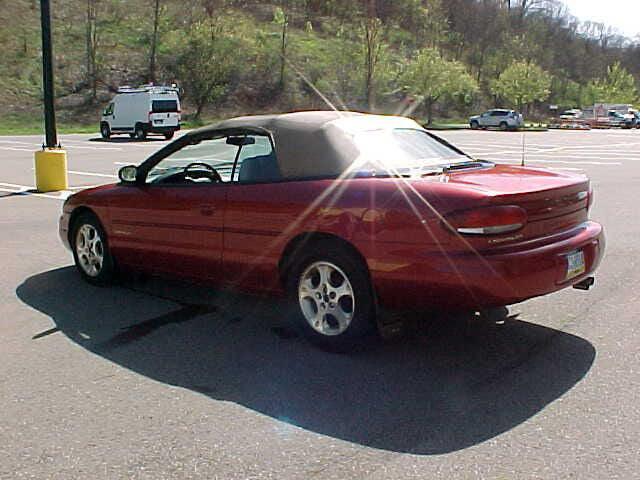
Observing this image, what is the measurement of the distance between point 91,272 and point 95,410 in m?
2.88

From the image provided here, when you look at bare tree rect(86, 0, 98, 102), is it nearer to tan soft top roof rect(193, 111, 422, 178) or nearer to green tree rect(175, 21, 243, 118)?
green tree rect(175, 21, 243, 118)

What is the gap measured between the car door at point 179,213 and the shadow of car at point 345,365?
1.24 ft

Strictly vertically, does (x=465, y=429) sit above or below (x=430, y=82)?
below

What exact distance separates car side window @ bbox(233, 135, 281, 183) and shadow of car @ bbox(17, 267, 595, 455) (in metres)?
1.07

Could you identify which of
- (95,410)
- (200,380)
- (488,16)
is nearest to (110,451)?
(95,410)

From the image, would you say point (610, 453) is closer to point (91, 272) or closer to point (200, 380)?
point (200, 380)

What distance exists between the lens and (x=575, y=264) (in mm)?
4742

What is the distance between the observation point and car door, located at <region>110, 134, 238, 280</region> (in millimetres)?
5457

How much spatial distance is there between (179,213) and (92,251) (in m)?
1.33

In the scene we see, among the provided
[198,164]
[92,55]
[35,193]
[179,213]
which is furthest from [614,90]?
[179,213]

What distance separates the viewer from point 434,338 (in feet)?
16.5

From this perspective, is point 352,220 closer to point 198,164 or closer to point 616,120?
point 198,164

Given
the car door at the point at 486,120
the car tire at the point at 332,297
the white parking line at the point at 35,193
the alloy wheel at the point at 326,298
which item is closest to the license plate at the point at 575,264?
the car tire at the point at 332,297

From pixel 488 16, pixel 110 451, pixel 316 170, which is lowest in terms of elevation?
pixel 110 451
